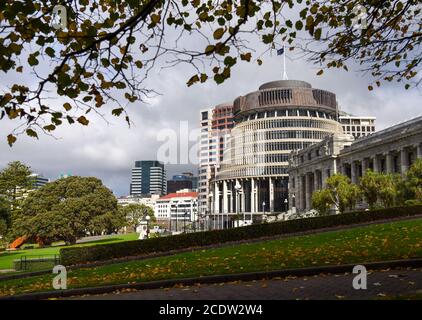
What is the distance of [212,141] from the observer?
18788 cm

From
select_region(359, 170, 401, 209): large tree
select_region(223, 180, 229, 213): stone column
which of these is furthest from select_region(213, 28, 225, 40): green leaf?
select_region(223, 180, 229, 213): stone column

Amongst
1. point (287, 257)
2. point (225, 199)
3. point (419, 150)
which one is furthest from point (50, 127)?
point (225, 199)

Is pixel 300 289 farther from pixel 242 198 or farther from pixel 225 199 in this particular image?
pixel 225 199

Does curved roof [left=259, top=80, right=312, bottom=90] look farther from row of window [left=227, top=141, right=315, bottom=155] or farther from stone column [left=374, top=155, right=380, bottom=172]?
stone column [left=374, top=155, right=380, bottom=172]

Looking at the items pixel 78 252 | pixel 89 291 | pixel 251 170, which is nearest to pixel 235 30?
pixel 89 291

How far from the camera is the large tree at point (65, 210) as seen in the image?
203 ft

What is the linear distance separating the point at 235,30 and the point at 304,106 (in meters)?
118

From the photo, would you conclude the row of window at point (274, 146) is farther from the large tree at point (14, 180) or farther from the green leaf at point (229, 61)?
the green leaf at point (229, 61)

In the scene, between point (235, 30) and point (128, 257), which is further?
point (128, 257)

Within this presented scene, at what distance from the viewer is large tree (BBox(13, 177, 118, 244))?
61.8 meters

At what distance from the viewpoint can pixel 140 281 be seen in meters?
13.5

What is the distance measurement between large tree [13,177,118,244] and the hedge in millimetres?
40023

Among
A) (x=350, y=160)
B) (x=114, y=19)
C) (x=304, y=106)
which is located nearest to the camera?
(x=114, y=19)

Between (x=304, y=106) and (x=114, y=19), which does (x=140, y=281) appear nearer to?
(x=114, y=19)
